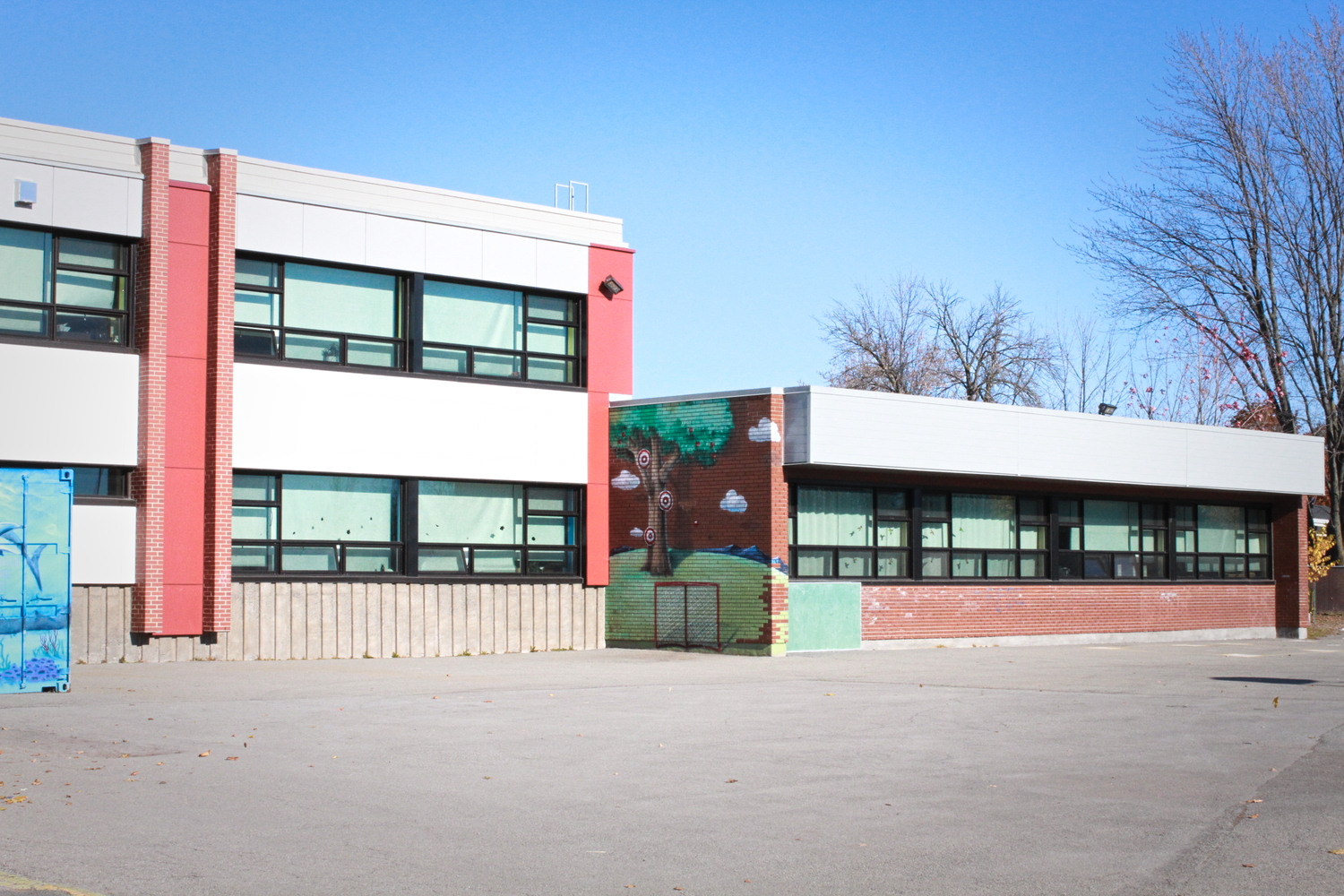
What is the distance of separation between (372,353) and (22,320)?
545 cm

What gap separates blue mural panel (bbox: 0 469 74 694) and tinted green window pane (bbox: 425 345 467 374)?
26.3ft

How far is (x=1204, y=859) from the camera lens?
7.43 metres

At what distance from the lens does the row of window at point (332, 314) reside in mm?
20438

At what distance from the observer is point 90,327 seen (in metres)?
20.9

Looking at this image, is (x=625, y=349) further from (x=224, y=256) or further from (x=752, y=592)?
(x=224, y=256)

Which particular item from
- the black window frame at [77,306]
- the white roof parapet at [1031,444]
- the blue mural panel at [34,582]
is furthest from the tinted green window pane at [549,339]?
the blue mural panel at [34,582]

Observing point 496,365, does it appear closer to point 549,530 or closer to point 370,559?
point 549,530

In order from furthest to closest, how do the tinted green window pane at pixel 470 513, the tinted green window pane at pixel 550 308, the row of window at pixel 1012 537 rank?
the row of window at pixel 1012 537 → the tinted green window pane at pixel 550 308 → the tinted green window pane at pixel 470 513

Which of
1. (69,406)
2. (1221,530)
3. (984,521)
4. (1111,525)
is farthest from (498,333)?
(1221,530)

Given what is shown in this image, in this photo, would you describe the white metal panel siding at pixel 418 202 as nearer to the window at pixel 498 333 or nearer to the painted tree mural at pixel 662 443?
the window at pixel 498 333

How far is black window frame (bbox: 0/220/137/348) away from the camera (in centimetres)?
2025

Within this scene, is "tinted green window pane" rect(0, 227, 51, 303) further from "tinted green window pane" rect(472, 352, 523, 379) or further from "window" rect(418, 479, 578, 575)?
"tinted green window pane" rect(472, 352, 523, 379)

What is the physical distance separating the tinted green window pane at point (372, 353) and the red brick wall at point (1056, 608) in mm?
9419

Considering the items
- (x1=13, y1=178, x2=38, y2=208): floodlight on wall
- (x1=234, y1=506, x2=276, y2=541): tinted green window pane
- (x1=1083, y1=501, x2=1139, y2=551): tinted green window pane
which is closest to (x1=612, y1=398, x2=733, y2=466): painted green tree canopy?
(x1=234, y1=506, x2=276, y2=541): tinted green window pane
